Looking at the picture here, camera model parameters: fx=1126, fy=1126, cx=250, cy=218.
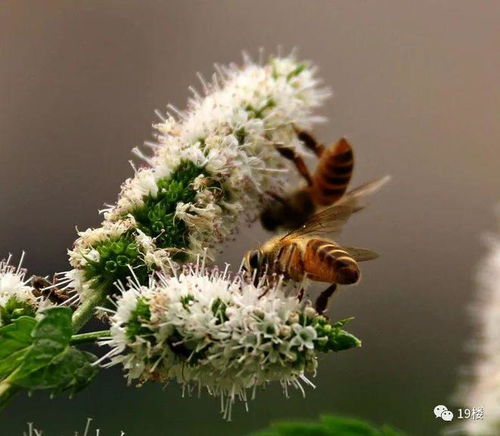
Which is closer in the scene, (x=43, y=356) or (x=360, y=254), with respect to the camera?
(x=43, y=356)

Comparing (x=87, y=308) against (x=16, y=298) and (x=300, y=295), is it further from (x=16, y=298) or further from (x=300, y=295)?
(x=300, y=295)

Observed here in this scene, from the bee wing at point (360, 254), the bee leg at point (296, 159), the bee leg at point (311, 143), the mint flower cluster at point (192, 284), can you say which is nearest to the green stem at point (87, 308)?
the mint flower cluster at point (192, 284)

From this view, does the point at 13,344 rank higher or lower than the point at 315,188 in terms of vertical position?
lower

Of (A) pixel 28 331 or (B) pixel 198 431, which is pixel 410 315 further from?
(A) pixel 28 331

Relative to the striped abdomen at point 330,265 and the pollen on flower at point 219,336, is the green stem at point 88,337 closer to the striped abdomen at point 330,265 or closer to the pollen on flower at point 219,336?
the pollen on flower at point 219,336

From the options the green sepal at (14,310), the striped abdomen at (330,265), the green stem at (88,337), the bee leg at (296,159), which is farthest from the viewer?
the bee leg at (296,159)

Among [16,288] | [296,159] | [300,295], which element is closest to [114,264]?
[16,288]
